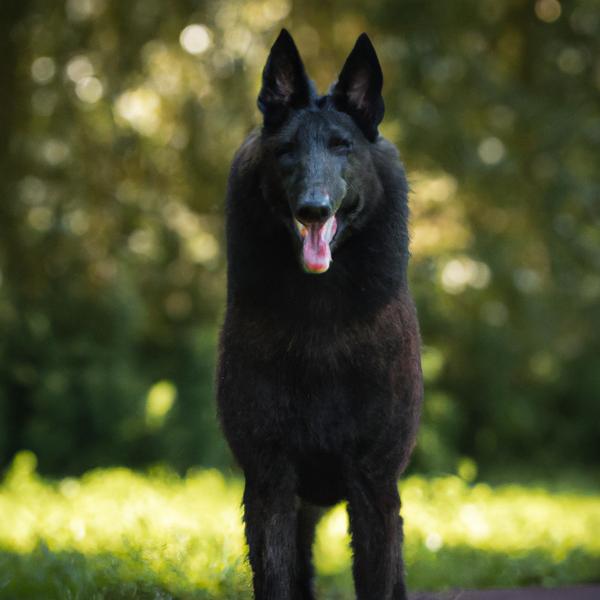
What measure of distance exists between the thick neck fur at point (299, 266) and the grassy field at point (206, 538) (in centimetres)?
165

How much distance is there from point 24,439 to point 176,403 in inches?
69.8

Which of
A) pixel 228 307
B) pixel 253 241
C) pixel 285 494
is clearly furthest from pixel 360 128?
pixel 285 494

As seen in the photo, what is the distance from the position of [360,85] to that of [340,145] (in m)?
0.32

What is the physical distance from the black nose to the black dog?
0.86 ft

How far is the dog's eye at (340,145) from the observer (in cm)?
390

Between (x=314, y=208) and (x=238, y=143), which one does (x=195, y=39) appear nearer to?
(x=238, y=143)

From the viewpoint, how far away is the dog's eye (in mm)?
3902

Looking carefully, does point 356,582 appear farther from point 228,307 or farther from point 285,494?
point 228,307

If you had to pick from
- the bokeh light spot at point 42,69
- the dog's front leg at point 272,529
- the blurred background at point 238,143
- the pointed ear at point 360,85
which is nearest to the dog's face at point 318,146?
the pointed ear at point 360,85

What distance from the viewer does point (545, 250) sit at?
13.4 m

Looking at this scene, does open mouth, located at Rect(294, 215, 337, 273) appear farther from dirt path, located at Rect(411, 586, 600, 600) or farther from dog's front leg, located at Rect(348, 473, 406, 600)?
dirt path, located at Rect(411, 586, 600, 600)

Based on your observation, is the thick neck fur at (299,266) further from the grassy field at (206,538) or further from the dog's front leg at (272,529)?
the grassy field at (206,538)

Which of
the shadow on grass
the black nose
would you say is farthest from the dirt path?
the black nose

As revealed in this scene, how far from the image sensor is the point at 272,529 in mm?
3982
